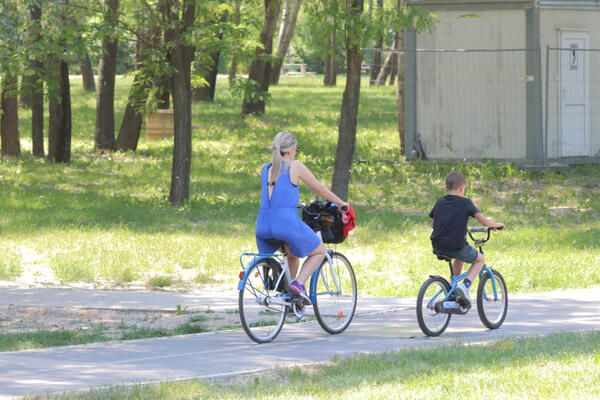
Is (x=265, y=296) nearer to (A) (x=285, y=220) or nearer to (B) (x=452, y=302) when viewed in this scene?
(A) (x=285, y=220)

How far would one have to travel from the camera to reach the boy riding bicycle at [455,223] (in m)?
8.27

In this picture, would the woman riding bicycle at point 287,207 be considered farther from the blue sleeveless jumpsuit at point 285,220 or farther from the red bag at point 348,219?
the red bag at point 348,219

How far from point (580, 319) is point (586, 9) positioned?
49.1 feet

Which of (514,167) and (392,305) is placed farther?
(514,167)

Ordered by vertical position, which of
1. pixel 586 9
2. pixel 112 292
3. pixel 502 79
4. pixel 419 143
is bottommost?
pixel 112 292

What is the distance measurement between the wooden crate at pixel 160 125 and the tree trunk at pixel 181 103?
11.3 metres

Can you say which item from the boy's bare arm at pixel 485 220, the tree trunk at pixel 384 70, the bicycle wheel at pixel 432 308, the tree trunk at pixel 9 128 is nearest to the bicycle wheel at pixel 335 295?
the bicycle wheel at pixel 432 308

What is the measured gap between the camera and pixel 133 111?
26875mm

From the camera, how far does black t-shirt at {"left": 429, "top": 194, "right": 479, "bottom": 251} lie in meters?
8.26

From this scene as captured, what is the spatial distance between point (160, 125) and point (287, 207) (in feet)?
74.9

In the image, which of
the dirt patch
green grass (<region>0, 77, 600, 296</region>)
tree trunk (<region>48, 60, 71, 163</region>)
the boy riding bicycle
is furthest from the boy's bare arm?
tree trunk (<region>48, 60, 71, 163</region>)

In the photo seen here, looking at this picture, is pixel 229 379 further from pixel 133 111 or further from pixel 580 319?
pixel 133 111

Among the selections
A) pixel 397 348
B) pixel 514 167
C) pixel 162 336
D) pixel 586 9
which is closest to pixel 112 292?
pixel 162 336

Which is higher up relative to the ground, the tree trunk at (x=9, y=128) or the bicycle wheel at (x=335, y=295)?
the tree trunk at (x=9, y=128)
